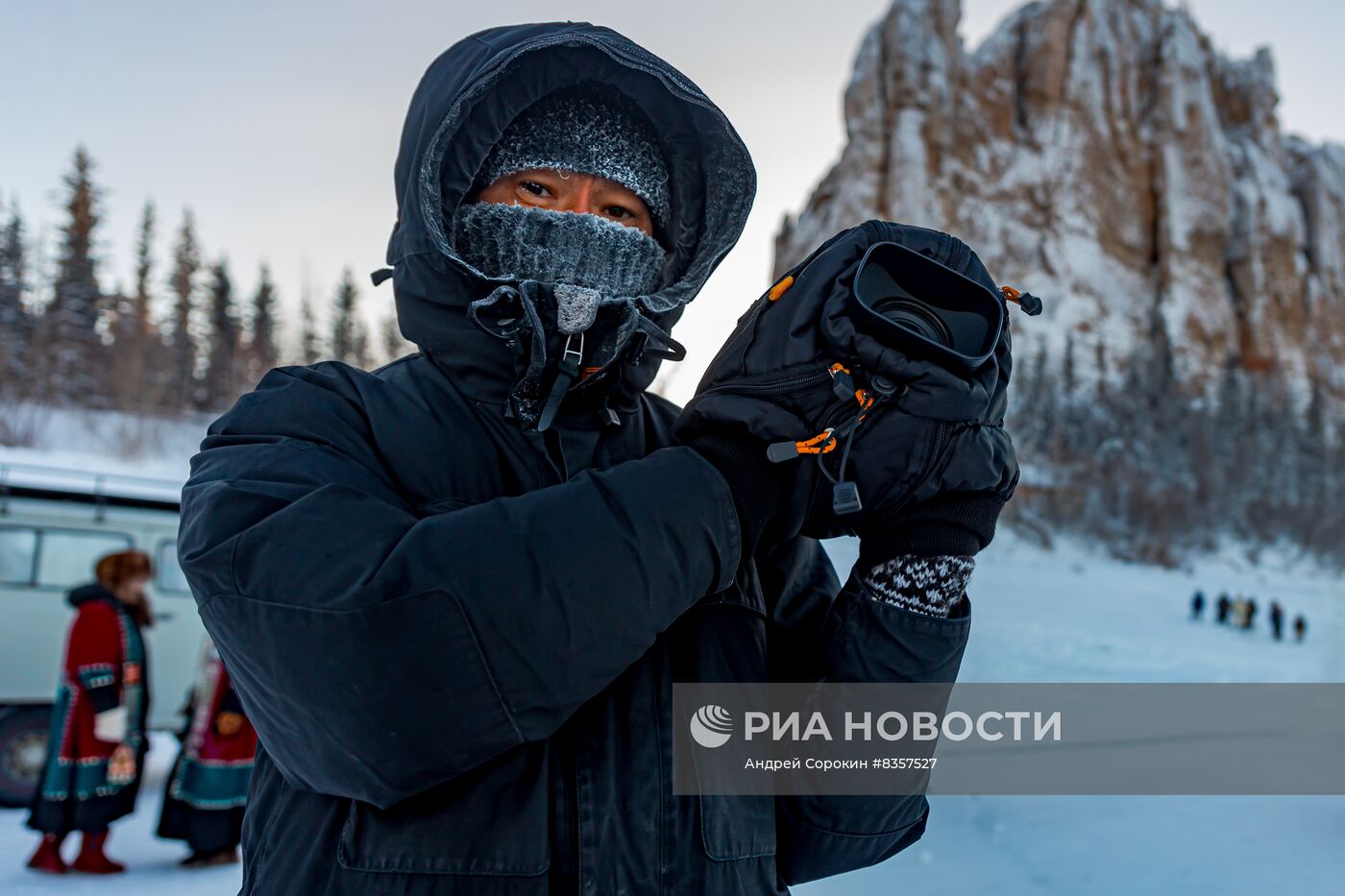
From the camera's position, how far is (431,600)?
2.79 feet

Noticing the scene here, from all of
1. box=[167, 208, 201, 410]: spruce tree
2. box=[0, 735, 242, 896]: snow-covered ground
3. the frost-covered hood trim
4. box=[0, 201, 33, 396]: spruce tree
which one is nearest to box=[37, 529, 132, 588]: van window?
box=[0, 735, 242, 896]: snow-covered ground

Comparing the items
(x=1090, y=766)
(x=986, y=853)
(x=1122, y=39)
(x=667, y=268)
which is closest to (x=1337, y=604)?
(x=1090, y=766)

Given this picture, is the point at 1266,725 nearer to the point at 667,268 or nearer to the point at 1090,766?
the point at 1090,766

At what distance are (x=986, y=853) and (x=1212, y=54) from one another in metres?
78.3

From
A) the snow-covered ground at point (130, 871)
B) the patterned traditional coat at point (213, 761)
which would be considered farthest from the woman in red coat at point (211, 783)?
the snow-covered ground at point (130, 871)

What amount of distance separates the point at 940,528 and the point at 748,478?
0.26 metres

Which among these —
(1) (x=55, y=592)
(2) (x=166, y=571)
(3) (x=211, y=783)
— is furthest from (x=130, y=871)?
(2) (x=166, y=571)

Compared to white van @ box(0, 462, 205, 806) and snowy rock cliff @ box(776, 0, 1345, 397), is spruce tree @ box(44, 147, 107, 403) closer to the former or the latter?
white van @ box(0, 462, 205, 806)

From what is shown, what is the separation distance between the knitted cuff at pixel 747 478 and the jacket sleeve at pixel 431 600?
0.10ft

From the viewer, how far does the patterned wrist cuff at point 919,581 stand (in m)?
1.09

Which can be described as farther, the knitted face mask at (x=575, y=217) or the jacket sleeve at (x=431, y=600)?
the knitted face mask at (x=575, y=217)

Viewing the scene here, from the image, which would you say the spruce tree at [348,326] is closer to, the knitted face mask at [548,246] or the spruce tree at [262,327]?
the spruce tree at [262,327]

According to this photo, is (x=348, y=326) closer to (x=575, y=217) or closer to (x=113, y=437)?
(x=113, y=437)

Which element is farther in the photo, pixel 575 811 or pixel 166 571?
pixel 166 571
